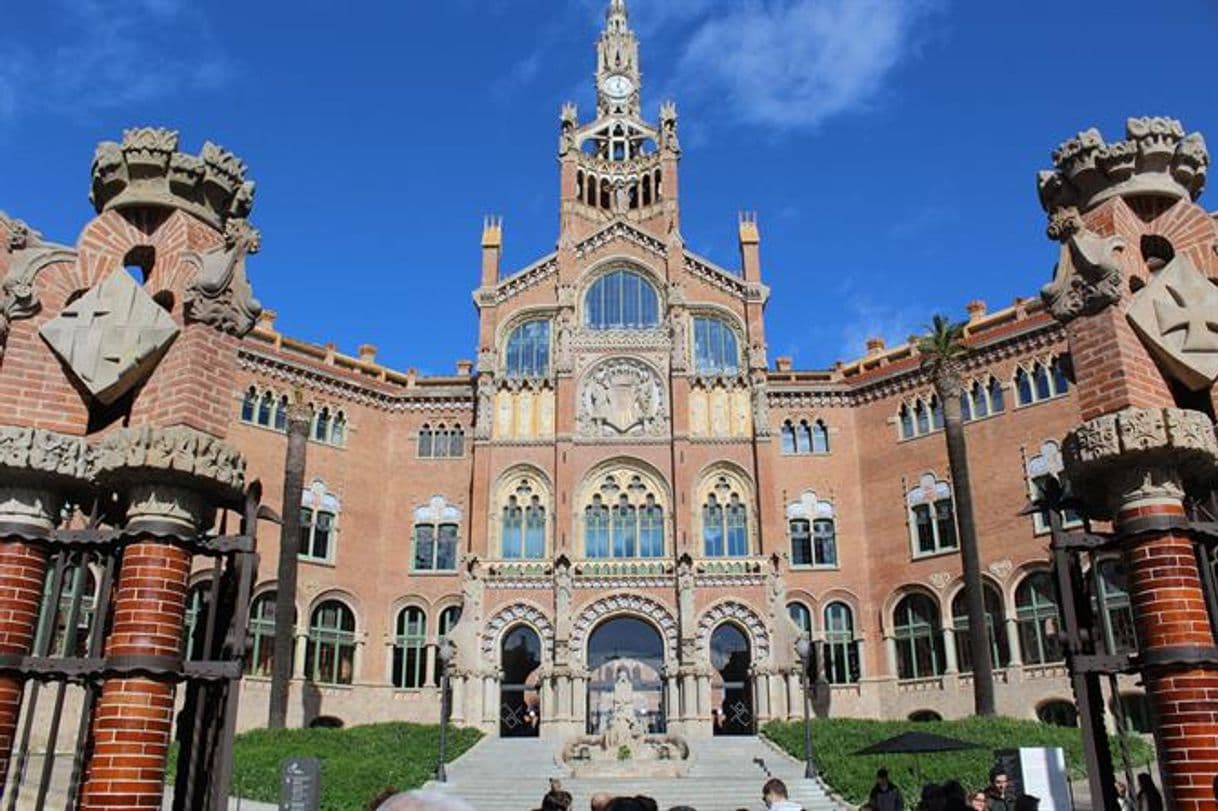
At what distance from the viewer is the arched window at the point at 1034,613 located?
34.5m

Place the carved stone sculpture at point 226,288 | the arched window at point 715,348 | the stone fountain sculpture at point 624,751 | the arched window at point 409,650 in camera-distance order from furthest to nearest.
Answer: the arched window at point 715,348 < the arched window at point 409,650 < the stone fountain sculpture at point 624,751 < the carved stone sculpture at point 226,288

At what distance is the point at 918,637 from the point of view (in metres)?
38.0

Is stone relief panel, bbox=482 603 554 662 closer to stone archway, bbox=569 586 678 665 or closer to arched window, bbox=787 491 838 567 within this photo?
stone archway, bbox=569 586 678 665

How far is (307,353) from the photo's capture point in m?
Answer: 42.3

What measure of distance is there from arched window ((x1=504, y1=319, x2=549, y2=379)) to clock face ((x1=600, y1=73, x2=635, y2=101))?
Answer: 16211mm

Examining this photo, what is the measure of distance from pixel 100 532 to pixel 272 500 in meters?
30.7

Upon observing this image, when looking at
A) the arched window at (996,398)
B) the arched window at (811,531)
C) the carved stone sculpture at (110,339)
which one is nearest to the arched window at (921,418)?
the arched window at (996,398)

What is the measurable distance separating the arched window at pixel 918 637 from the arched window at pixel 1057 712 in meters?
3.62

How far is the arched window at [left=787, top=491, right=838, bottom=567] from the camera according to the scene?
40.2 meters

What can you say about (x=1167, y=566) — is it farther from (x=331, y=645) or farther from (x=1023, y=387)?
(x=331, y=645)

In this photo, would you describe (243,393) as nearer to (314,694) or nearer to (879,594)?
(314,694)

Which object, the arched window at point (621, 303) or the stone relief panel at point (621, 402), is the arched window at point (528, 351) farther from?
the stone relief panel at point (621, 402)

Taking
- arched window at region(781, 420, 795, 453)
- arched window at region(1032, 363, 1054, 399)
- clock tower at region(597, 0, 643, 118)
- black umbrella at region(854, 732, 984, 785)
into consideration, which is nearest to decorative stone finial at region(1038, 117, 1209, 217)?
black umbrella at region(854, 732, 984, 785)

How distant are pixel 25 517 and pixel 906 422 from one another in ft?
118
